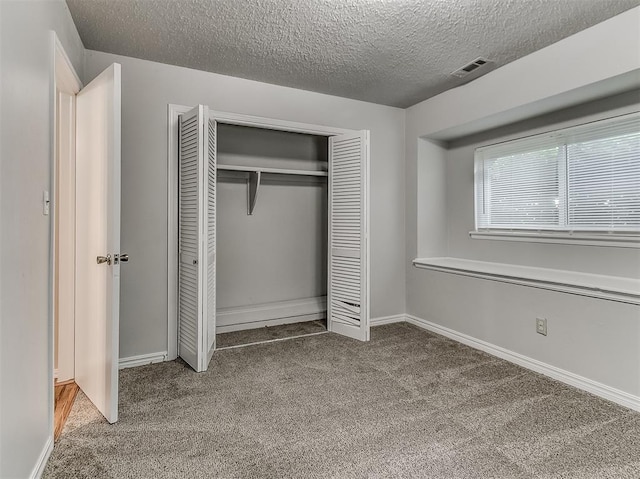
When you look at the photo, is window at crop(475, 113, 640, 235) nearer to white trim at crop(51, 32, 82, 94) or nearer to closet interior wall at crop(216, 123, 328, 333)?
closet interior wall at crop(216, 123, 328, 333)

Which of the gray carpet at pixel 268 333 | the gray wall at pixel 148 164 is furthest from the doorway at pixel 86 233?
the gray carpet at pixel 268 333

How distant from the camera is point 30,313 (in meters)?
1.53

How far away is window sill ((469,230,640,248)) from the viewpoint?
2576 mm

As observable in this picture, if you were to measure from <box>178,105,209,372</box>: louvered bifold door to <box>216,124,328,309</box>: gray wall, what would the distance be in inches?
30.3

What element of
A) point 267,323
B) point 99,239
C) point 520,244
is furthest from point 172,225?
point 520,244

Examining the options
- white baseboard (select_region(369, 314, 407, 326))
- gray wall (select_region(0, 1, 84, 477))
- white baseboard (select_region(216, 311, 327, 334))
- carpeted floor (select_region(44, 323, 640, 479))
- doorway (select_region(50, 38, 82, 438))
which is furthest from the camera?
white baseboard (select_region(369, 314, 407, 326))

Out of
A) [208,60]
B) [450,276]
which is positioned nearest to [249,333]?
[450,276]

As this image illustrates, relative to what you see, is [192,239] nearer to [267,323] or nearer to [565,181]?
[267,323]

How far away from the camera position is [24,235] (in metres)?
1.46

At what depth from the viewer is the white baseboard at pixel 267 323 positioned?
3.71m

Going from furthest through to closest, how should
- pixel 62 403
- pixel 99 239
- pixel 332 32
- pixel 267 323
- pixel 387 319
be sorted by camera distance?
pixel 387 319, pixel 267 323, pixel 332 32, pixel 62 403, pixel 99 239

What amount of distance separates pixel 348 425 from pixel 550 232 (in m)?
2.46

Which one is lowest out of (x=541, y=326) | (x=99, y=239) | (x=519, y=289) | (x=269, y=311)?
(x=269, y=311)

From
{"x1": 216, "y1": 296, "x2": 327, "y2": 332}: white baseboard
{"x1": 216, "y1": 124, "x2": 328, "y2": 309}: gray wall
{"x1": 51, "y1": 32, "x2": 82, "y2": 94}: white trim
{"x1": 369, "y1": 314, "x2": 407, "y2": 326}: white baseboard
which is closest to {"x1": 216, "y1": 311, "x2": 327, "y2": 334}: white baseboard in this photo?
{"x1": 216, "y1": 296, "x2": 327, "y2": 332}: white baseboard
